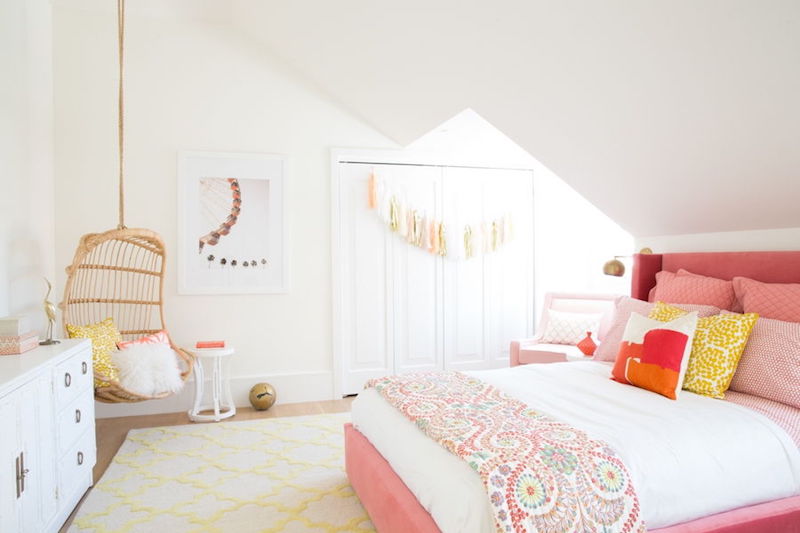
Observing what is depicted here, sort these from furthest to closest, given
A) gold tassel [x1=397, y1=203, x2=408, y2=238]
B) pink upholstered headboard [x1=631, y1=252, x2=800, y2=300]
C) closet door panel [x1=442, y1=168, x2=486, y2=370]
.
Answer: closet door panel [x1=442, y1=168, x2=486, y2=370] → gold tassel [x1=397, y1=203, x2=408, y2=238] → pink upholstered headboard [x1=631, y1=252, x2=800, y2=300]

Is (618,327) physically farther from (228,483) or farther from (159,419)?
(159,419)

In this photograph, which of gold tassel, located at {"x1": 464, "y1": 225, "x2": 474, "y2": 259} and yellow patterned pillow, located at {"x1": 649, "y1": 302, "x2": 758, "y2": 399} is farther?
gold tassel, located at {"x1": 464, "y1": 225, "x2": 474, "y2": 259}

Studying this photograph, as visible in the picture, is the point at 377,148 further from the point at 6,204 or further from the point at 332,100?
the point at 6,204

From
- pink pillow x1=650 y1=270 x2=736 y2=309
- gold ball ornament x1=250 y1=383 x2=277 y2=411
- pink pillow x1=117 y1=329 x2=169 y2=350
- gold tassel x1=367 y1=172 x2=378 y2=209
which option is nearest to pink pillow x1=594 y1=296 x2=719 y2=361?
pink pillow x1=650 y1=270 x2=736 y2=309

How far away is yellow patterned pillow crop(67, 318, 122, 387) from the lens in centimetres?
314

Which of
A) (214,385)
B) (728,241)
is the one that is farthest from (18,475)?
(728,241)

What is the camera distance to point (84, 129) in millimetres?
4020

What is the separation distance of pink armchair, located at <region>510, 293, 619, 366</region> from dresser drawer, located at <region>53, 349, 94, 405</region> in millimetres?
2876

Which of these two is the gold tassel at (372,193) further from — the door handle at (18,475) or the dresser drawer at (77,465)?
the door handle at (18,475)

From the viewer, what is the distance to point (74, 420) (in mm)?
2586

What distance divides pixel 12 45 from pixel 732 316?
4.25 metres

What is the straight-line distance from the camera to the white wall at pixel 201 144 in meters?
4.01

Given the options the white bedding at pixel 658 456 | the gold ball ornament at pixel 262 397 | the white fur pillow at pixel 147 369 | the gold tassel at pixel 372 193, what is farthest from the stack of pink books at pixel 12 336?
the gold tassel at pixel 372 193

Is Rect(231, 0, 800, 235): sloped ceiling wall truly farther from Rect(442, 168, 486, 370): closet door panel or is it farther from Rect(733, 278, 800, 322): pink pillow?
Rect(442, 168, 486, 370): closet door panel
